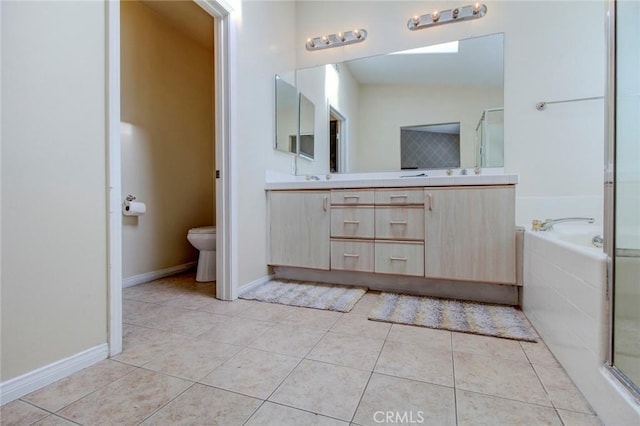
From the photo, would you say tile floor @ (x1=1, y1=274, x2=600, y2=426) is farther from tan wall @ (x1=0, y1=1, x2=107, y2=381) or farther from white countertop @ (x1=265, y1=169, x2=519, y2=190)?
white countertop @ (x1=265, y1=169, x2=519, y2=190)

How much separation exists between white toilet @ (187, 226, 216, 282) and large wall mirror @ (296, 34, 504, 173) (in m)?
1.17

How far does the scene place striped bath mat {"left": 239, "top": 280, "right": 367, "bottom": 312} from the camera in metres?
1.88

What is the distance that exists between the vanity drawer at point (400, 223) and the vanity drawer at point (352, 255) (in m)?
0.14

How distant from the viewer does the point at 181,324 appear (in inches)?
61.9

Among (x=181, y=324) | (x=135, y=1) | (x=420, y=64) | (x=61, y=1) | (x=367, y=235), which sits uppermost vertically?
(x=135, y=1)

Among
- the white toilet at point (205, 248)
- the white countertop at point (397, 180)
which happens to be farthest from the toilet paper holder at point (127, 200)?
the white countertop at point (397, 180)

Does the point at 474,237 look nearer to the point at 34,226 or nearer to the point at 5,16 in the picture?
the point at 34,226

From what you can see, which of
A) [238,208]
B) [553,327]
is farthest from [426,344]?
[238,208]

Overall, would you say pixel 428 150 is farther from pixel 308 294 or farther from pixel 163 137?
pixel 163 137

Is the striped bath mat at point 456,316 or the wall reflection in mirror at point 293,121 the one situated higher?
the wall reflection in mirror at point 293,121

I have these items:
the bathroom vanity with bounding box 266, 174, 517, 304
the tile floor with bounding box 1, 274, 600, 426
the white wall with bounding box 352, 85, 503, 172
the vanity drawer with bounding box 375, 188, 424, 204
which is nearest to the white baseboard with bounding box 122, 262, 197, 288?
the tile floor with bounding box 1, 274, 600, 426

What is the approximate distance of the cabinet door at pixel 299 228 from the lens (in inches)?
88.8

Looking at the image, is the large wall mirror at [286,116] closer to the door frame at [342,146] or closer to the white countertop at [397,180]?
the white countertop at [397,180]

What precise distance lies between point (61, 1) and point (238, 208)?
1277 mm
